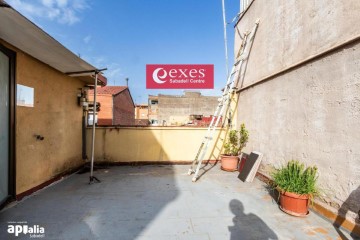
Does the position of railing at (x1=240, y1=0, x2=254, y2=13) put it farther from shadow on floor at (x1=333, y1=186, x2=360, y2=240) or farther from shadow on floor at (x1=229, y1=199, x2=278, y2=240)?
shadow on floor at (x1=229, y1=199, x2=278, y2=240)

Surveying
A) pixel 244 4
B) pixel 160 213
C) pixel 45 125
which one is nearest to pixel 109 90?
pixel 244 4

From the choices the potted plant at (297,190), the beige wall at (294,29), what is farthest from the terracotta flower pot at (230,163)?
the potted plant at (297,190)

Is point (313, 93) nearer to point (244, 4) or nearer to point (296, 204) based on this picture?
point (296, 204)

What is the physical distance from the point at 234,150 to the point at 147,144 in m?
2.82

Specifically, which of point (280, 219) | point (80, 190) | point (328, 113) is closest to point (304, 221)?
point (280, 219)

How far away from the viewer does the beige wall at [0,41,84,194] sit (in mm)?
3904

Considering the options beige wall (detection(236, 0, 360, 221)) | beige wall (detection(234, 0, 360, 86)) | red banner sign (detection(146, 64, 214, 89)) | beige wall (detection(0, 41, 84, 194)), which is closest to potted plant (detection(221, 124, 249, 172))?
beige wall (detection(236, 0, 360, 221))

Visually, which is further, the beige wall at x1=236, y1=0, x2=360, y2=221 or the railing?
the railing

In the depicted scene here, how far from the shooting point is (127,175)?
5.72 metres

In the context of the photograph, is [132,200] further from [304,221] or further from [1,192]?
[304,221]

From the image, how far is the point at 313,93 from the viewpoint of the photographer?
11.8 ft

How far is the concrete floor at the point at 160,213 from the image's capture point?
2766mm

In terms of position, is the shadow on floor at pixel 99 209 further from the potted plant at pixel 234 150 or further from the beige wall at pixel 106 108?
the beige wall at pixel 106 108

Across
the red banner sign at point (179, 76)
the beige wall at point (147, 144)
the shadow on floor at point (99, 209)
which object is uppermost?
the red banner sign at point (179, 76)
